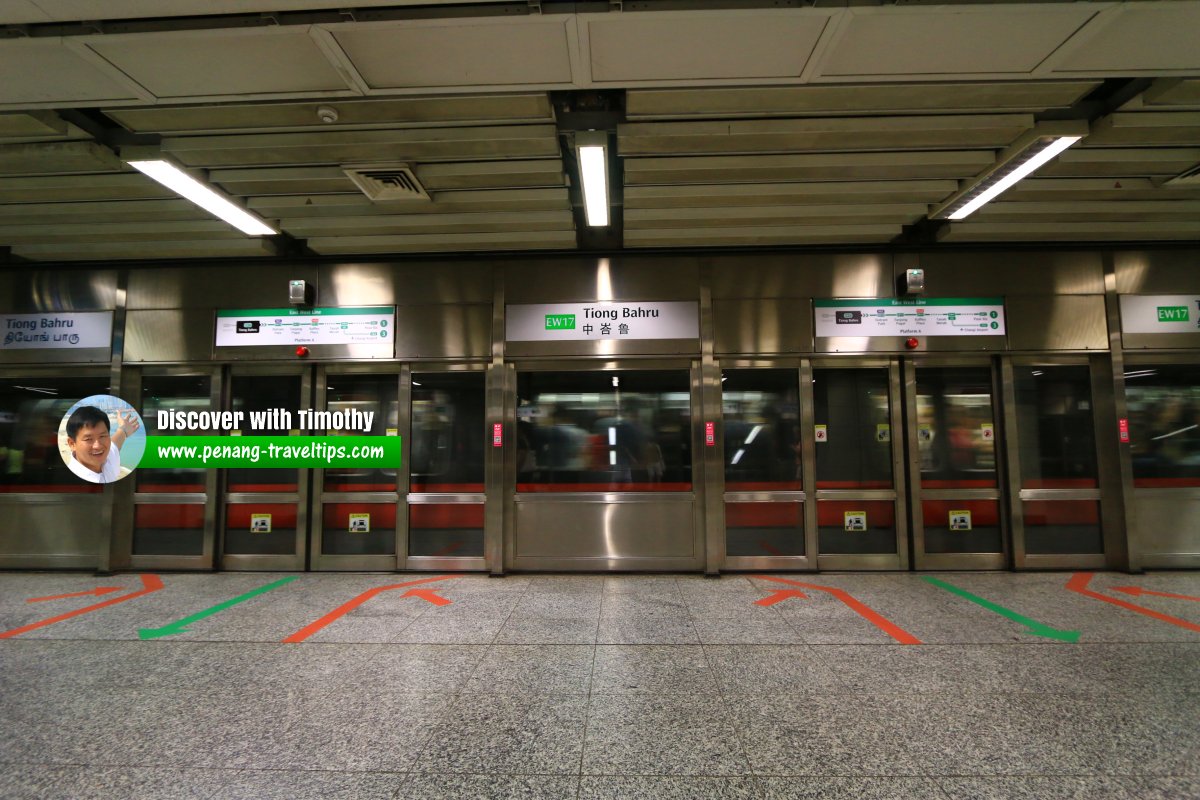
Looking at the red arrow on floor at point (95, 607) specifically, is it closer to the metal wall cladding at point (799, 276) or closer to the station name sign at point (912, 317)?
the metal wall cladding at point (799, 276)

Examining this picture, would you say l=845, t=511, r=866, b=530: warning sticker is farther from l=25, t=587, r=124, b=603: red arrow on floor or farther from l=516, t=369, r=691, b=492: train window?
l=25, t=587, r=124, b=603: red arrow on floor

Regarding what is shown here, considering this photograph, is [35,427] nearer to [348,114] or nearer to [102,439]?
[102,439]

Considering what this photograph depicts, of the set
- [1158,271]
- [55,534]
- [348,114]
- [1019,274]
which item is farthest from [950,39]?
[55,534]

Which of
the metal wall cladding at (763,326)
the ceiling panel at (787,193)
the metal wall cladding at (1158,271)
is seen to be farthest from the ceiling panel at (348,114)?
the metal wall cladding at (1158,271)

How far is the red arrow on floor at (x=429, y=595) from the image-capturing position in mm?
4758

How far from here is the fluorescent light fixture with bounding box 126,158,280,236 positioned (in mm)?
3990

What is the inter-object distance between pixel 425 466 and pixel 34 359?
4742 millimetres

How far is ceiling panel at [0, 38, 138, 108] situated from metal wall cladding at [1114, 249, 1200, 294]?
8.96 meters

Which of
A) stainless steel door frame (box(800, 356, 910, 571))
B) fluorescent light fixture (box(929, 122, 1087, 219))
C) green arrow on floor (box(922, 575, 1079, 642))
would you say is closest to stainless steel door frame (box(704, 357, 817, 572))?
stainless steel door frame (box(800, 356, 910, 571))

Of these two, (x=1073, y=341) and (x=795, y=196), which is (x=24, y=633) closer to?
(x=795, y=196)

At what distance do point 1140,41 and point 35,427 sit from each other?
1039 centimetres

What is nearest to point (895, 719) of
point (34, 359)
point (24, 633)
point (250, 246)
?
point (24, 633)

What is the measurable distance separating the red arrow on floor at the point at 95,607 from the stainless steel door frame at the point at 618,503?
11.5 ft

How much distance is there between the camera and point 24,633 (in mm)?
4031
